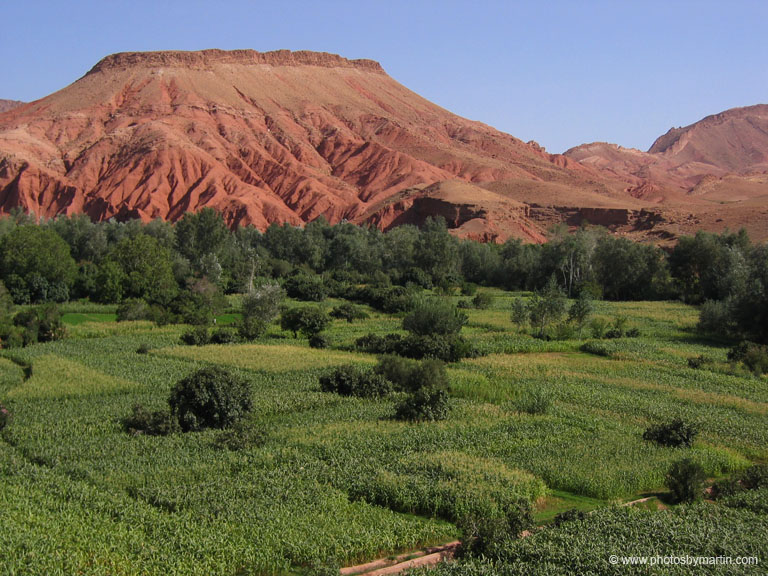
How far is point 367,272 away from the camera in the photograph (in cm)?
7800

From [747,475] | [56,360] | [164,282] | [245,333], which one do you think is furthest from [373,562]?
[164,282]

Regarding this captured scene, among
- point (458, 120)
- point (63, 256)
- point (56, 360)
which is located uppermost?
point (458, 120)

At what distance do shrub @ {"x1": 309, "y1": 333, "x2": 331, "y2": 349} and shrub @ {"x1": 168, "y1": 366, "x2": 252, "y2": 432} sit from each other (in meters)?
15.9

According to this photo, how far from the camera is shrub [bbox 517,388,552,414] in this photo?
23.2m

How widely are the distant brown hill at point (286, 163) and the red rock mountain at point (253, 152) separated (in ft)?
1.18

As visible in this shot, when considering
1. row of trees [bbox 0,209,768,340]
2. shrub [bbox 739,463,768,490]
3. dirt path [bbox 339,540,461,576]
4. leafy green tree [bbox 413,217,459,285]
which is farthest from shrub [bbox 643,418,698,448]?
leafy green tree [bbox 413,217,459,285]

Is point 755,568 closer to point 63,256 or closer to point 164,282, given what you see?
point 164,282

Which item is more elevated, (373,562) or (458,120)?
(458,120)

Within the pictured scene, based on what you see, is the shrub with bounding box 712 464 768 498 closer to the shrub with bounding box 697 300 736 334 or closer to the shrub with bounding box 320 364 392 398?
the shrub with bounding box 320 364 392 398

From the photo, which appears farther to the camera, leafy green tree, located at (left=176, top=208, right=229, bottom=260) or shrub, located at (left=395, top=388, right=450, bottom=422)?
leafy green tree, located at (left=176, top=208, right=229, bottom=260)

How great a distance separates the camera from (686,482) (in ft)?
50.8

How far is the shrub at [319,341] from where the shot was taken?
37.8 m

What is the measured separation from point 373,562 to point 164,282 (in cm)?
4353

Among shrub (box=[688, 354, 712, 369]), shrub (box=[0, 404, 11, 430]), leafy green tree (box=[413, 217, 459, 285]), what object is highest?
leafy green tree (box=[413, 217, 459, 285])
